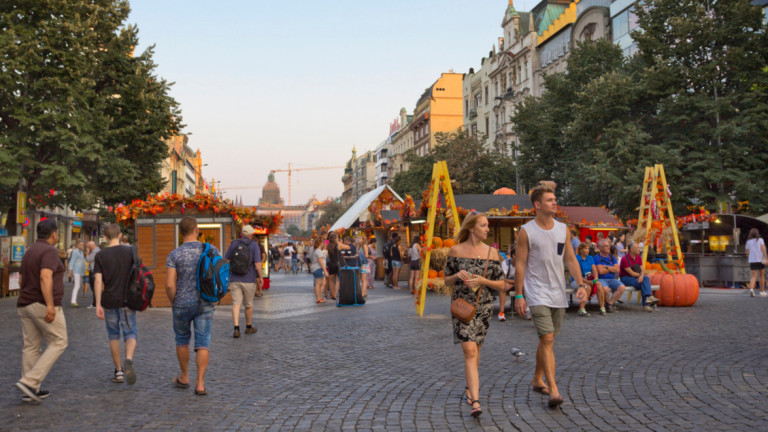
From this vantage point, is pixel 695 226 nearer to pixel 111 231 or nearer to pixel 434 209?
pixel 434 209

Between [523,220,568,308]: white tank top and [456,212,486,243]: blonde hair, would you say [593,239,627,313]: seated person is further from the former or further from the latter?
[456,212,486,243]: blonde hair

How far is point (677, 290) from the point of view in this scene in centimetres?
1540

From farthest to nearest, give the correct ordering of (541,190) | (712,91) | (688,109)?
(712,91), (688,109), (541,190)

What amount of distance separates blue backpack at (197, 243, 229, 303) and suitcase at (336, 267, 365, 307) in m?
9.88

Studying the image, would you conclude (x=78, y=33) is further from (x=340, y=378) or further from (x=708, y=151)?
(x=708, y=151)

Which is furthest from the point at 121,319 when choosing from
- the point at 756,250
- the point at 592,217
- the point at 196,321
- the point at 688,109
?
the point at 688,109

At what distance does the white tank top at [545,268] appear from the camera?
619 cm

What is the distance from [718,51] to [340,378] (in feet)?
84.6

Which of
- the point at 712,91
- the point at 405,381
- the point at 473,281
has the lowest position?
the point at 405,381

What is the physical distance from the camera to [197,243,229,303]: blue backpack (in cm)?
683

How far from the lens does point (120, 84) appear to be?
1017 inches

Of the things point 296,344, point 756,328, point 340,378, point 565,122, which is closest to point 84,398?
point 340,378

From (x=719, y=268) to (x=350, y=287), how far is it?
498 inches

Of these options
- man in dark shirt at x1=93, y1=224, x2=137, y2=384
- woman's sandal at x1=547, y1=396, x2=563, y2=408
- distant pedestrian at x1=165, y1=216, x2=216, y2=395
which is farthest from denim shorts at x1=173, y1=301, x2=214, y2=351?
woman's sandal at x1=547, y1=396, x2=563, y2=408
